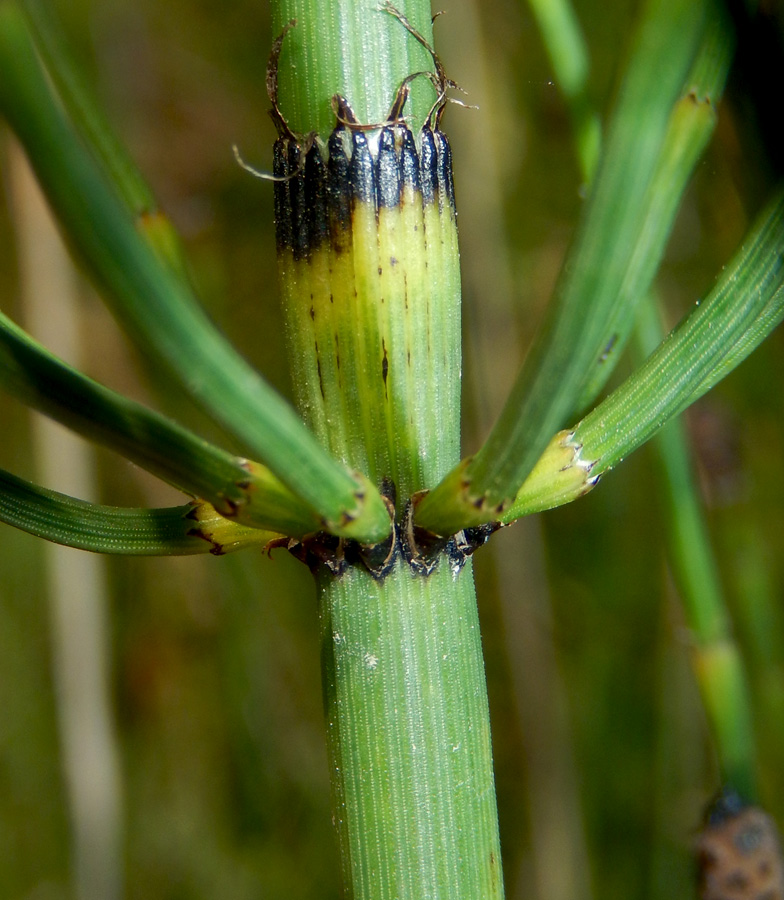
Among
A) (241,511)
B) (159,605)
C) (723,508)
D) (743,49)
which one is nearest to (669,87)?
(743,49)

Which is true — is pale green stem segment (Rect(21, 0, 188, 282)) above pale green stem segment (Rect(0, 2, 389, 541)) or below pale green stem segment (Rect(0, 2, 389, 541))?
above

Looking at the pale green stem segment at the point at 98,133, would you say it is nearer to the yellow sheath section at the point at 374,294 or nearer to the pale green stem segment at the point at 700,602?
the yellow sheath section at the point at 374,294

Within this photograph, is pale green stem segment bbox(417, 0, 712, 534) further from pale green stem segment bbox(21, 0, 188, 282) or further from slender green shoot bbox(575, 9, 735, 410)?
pale green stem segment bbox(21, 0, 188, 282)

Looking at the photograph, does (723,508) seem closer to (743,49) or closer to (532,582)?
(532,582)

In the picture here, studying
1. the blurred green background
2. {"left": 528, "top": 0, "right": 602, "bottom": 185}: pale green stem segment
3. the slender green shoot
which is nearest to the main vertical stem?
the slender green shoot

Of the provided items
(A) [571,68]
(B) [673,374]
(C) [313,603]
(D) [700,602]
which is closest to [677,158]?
(B) [673,374]
